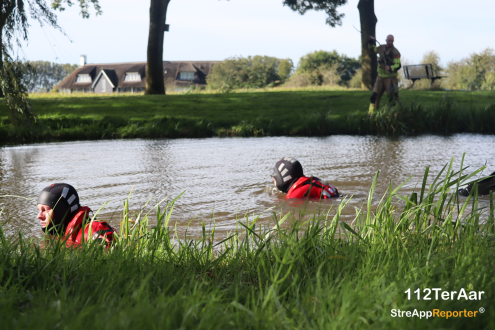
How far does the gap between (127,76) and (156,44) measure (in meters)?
49.9

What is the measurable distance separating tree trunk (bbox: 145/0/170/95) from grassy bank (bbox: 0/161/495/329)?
21.2m

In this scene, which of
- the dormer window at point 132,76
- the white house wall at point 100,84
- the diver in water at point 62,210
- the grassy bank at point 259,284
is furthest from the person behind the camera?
the white house wall at point 100,84

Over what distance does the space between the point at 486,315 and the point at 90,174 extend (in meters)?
6.52

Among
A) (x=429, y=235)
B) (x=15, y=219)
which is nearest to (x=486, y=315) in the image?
(x=429, y=235)

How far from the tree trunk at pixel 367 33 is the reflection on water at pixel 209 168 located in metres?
13.8

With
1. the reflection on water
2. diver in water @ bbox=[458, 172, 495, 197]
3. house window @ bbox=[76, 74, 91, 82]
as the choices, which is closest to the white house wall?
house window @ bbox=[76, 74, 91, 82]

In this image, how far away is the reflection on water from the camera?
5.28m

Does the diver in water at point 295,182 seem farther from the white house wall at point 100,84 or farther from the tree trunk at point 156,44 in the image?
the white house wall at point 100,84

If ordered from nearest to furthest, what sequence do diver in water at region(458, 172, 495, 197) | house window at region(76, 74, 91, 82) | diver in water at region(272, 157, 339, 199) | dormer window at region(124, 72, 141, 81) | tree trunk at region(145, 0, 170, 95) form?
diver in water at region(458, 172, 495, 197) → diver in water at region(272, 157, 339, 199) → tree trunk at region(145, 0, 170, 95) → dormer window at region(124, 72, 141, 81) → house window at region(76, 74, 91, 82)

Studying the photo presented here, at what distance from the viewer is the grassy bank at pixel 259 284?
1696mm

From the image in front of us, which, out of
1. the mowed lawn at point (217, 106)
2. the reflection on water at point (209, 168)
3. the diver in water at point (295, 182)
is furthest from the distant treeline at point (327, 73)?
the diver in water at point (295, 182)

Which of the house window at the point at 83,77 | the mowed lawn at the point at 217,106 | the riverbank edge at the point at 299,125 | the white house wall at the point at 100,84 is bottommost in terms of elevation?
the riverbank edge at the point at 299,125

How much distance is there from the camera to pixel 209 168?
7.73 meters

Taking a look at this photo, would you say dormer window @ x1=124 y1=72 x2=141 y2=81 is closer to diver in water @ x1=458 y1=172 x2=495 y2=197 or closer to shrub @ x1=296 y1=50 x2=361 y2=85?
shrub @ x1=296 y1=50 x2=361 y2=85
